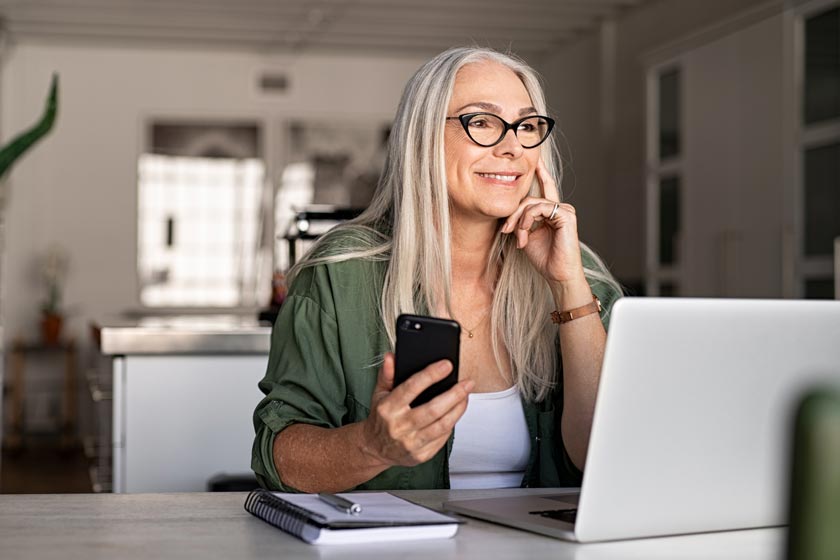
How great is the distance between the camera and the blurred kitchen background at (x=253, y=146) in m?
5.80

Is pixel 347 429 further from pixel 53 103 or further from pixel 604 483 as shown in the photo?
pixel 53 103

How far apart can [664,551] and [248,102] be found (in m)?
8.65

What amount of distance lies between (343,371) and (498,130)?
48 cm

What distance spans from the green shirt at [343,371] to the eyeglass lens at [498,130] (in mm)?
267

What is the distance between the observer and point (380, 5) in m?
7.79

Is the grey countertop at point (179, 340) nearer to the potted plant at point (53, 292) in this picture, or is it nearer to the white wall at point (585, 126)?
the white wall at point (585, 126)

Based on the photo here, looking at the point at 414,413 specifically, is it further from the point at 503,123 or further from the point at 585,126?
the point at 585,126

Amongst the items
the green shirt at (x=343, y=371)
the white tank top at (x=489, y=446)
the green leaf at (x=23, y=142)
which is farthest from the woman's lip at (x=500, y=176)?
the green leaf at (x=23, y=142)

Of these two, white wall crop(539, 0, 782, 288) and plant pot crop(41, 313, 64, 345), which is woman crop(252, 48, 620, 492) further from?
plant pot crop(41, 313, 64, 345)

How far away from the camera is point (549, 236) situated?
180cm

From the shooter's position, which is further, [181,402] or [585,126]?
[585,126]

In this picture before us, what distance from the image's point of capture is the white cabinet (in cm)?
288

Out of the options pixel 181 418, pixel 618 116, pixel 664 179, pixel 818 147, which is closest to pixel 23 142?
pixel 181 418

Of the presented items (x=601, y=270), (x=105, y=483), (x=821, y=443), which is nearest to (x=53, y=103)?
(x=105, y=483)
